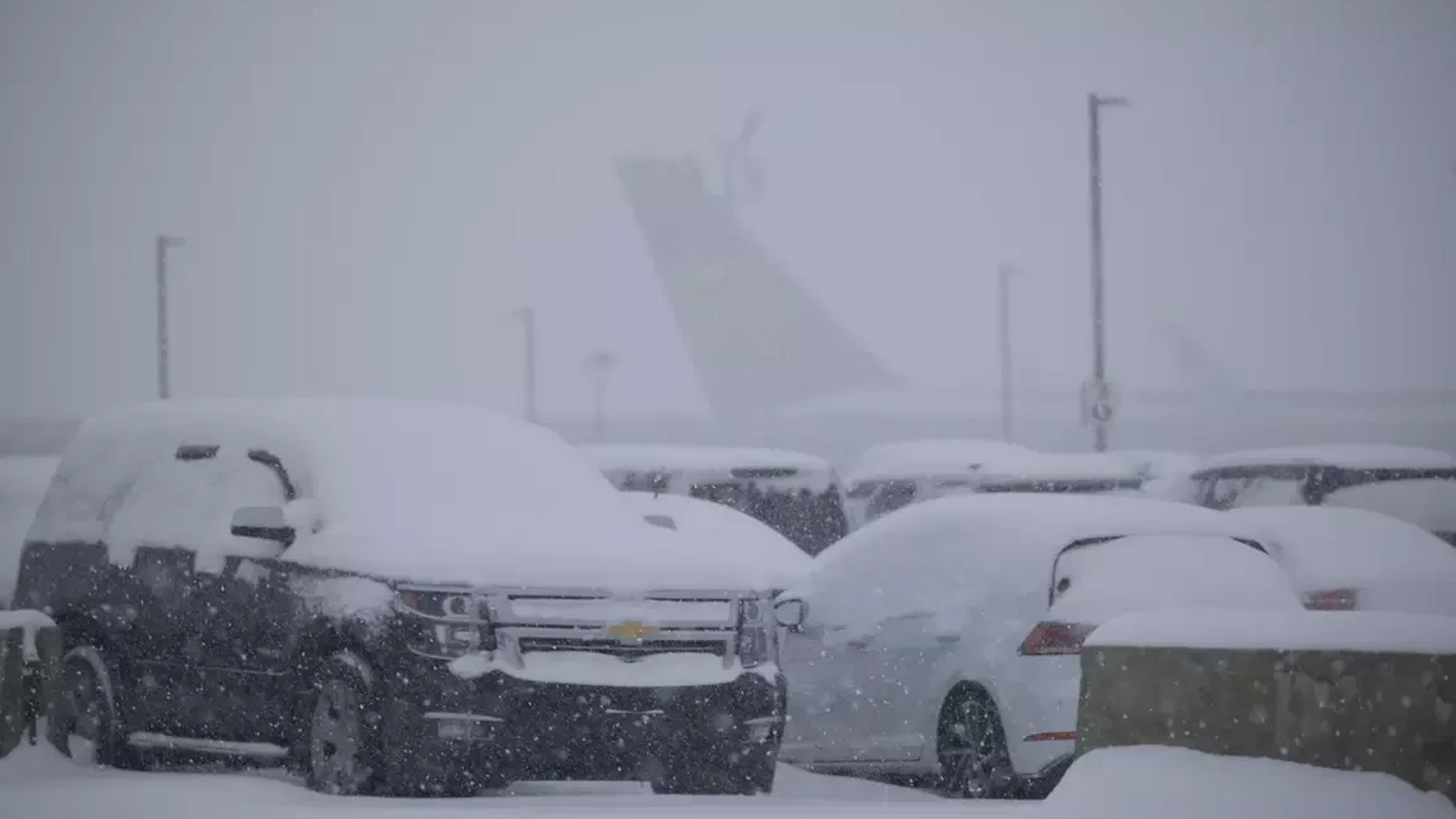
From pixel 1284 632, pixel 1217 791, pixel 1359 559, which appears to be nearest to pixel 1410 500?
pixel 1359 559

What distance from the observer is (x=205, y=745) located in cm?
960

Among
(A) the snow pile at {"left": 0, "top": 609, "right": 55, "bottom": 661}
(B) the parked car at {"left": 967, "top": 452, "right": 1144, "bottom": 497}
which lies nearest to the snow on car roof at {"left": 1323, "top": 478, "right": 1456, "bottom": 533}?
(B) the parked car at {"left": 967, "top": 452, "right": 1144, "bottom": 497}

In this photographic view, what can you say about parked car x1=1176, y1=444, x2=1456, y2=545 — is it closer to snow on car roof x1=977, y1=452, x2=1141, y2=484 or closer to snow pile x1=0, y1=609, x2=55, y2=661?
snow on car roof x1=977, y1=452, x2=1141, y2=484

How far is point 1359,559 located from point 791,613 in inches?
145

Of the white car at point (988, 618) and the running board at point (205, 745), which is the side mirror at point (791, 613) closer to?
the white car at point (988, 618)

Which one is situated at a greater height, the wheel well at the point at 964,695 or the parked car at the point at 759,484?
the parked car at the point at 759,484

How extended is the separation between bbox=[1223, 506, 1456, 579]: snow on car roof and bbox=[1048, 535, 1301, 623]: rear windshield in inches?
82.1

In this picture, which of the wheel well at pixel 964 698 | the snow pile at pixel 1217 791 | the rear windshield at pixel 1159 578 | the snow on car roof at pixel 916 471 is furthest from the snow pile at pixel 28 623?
the snow on car roof at pixel 916 471

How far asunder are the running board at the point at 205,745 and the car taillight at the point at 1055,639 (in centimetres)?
333

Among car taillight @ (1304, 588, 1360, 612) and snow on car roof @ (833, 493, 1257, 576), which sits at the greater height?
snow on car roof @ (833, 493, 1257, 576)

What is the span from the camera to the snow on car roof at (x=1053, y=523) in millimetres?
9562

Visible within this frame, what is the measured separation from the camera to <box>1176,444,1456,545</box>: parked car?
52.3 ft

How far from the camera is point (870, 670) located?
10.5m

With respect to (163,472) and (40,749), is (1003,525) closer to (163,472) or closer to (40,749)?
(163,472)
